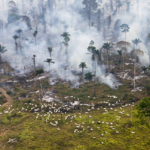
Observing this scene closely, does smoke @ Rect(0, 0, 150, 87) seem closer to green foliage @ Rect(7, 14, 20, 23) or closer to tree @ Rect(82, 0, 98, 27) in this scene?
green foliage @ Rect(7, 14, 20, 23)

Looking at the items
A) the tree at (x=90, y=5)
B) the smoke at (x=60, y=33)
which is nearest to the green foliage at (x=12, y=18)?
the smoke at (x=60, y=33)

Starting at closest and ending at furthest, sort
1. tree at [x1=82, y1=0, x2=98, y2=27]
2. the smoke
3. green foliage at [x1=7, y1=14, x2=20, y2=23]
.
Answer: the smoke → green foliage at [x1=7, y1=14, x2=20, y2=23] → tree at [x1=82, y1=0, x2=98, y2=27]

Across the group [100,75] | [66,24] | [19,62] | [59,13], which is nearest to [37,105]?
[100,75]

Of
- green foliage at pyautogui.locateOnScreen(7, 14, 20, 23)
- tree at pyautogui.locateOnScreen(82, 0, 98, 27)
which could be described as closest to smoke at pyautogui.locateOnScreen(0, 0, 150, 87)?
green foliage at pyautogui.locateOnScreen(7, 14, 20, 23)

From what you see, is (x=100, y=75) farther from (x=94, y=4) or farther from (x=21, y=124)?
(x=94, y=4)

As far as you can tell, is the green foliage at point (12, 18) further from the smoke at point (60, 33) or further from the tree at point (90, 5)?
the tree at point (90, 5)

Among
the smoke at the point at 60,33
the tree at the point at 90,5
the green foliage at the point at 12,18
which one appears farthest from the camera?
the tree at the point at 90,5

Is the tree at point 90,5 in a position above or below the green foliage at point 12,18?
above

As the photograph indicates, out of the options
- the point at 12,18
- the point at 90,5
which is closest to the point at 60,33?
the point at 12,18
